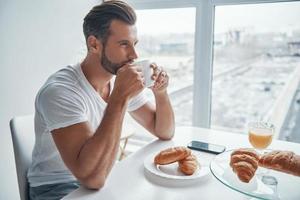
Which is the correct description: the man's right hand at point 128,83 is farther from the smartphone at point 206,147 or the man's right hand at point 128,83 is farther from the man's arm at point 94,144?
the smartphone at point 206,147

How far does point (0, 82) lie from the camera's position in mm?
1637

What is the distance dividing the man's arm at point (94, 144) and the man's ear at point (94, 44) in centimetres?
25

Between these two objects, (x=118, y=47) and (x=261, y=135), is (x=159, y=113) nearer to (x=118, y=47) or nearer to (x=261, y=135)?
(x=118, y=47)

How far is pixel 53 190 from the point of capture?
109 cm

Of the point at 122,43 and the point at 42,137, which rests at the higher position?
the point at 122,43

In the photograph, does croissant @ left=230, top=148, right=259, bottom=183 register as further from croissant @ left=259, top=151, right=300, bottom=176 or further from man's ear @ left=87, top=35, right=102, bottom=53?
man's ear @ left=87, top=35, right=102, bottom=53

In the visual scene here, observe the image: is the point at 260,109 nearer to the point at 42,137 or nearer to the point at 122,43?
the point at 122,43

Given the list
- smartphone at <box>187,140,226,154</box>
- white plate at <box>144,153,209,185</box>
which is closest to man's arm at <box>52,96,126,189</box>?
white plate at <box>144,153,209,185</box>

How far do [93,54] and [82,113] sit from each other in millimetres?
309

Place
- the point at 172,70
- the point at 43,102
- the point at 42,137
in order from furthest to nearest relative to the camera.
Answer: the point at 172,70, the point at 42,137, the point at 43,102

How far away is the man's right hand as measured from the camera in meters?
1.03

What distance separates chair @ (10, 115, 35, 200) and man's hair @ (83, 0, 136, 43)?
472 millimetres

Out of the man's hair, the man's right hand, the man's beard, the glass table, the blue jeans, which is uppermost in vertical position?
the man's hair

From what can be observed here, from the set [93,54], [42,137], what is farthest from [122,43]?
[42,137]
